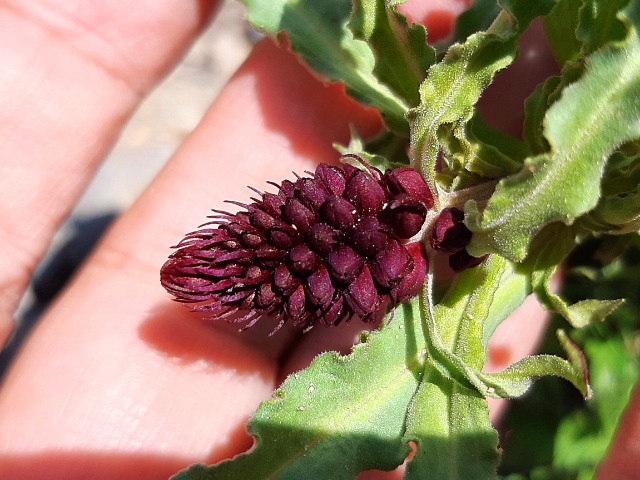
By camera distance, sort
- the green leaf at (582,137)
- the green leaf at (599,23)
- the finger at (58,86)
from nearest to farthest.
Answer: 1. the green leaf at (582,137)
2. the green leaf at (599,23)
3. the finger at (58,86)

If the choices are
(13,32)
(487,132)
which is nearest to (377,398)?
(487,132)

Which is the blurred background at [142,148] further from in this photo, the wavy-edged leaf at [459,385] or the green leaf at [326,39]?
the wavy-edged leaf at [459,385]

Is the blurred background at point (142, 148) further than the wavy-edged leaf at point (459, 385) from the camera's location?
Yes

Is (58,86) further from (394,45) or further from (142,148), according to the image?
(142,148)

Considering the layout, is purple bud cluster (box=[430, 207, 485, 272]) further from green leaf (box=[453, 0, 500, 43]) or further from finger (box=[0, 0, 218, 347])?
finger (box=[0, 0, 218, 347])

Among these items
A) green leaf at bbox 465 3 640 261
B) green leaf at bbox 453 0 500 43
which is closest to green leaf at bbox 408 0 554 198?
green leaf at bbox 465 3 640 261

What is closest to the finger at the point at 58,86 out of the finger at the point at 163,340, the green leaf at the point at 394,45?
the finger at the point at 163,340
